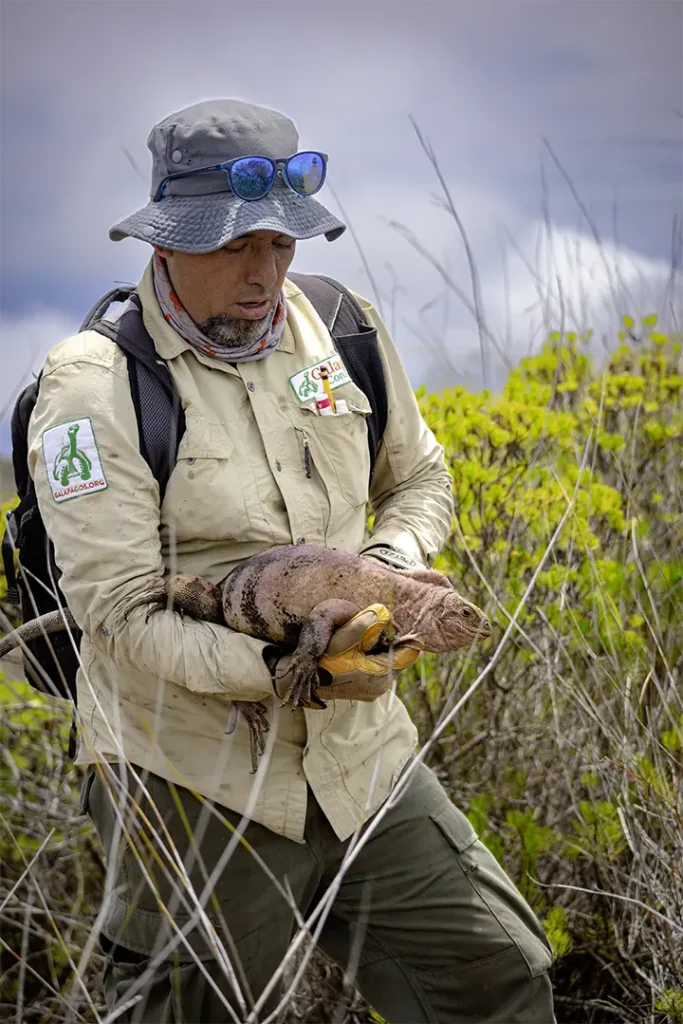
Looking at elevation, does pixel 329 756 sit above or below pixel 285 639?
below

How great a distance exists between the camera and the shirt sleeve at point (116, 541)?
7.92 ft

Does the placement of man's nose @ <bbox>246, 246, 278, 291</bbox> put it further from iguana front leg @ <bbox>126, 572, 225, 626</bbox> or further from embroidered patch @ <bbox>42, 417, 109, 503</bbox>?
iguana front leg @ <bbox>126, 572, 225, 626</bbox>

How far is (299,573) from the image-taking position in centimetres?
252

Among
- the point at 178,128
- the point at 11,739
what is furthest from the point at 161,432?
the point at 11,739

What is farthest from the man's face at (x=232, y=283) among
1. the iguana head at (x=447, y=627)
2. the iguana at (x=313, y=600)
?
the iguana head at (x=447, y=627)

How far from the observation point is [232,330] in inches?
105

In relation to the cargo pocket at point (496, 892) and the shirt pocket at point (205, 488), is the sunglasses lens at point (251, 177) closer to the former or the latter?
the shirt pocket at point (205, 488)

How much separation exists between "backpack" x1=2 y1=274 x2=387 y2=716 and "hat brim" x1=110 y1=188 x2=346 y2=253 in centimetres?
21

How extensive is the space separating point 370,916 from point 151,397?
58.2 inches

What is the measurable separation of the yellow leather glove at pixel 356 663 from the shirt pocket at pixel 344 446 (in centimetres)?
48

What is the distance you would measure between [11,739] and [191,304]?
9.12ft

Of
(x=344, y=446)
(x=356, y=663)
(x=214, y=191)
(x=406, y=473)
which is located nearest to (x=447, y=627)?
(x=356, y=663)

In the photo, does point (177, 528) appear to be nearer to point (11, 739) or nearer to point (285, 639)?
point (285, 639)

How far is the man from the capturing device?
2461mm
